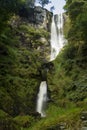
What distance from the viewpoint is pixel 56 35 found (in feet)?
123

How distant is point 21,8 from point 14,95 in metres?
19.2

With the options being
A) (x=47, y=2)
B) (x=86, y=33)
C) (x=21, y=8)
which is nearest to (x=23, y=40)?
(x=21, y=8)

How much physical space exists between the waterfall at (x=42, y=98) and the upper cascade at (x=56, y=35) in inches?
398

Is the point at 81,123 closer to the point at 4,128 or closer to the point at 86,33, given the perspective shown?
the point at 4,128

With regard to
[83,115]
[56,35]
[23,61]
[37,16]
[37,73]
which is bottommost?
[37,73]

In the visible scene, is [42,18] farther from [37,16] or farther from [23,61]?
[23,61]

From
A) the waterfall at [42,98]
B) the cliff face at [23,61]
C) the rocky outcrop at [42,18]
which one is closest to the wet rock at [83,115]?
the cliff face at [23,61]

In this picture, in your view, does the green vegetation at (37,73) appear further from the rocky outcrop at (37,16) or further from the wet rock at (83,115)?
the rocky outcrop at (37,16)

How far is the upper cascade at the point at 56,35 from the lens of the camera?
115 ft

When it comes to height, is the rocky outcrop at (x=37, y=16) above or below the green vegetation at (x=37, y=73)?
above

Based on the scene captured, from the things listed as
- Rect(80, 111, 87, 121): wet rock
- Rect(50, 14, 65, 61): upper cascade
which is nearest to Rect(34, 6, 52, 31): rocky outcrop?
Rect(50, 14, 65, 61): upper cascade

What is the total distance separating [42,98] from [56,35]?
16278 millimetres

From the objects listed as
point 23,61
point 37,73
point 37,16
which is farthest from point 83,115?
point 37,16

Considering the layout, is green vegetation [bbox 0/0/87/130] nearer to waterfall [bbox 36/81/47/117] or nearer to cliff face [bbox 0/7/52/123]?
cliff face [bbox 0/7/52/123]
